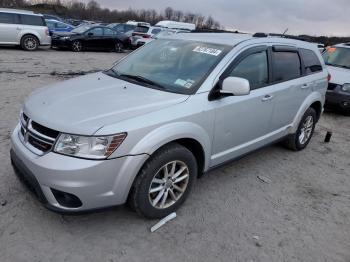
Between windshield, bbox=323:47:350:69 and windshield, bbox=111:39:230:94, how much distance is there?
21.1 feet

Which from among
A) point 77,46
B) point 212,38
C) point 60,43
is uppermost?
point 212,38

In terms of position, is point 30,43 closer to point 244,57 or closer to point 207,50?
point 207,50

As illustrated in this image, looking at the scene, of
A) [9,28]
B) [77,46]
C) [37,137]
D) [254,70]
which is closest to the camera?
[37,137]

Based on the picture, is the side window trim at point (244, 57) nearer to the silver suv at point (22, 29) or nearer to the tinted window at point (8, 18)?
the silver suv at point (22, 29)

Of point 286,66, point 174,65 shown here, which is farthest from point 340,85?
point 174,65

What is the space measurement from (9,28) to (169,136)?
1455cm

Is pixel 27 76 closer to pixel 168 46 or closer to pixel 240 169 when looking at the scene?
pixel 168 46

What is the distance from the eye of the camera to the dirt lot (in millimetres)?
2838

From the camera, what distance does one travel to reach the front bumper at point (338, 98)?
7832 millimetres

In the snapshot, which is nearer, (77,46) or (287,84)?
(287,84)

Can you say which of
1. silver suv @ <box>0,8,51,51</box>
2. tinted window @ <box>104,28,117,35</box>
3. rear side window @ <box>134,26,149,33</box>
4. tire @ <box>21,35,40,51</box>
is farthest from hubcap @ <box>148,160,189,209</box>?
rear side window @ <box>134,26,149,33</box>

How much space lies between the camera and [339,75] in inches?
322

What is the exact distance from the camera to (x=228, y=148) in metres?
3.79

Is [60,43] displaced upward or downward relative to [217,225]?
upward
